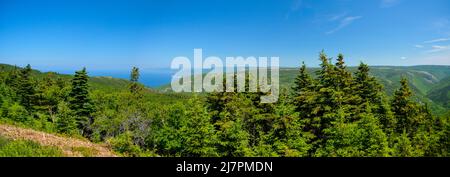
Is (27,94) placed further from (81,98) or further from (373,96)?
(373,96)

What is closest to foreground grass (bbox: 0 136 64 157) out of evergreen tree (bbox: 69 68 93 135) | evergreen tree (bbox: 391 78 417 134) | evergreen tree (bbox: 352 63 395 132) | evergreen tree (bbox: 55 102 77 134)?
evergreen tree (bbox: 352 63 395 132)

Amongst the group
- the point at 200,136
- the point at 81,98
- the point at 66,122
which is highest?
the point at 81,98

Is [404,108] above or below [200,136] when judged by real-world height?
above

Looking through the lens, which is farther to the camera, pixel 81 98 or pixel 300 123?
pixel 81 98

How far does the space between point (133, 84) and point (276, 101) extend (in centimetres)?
5795

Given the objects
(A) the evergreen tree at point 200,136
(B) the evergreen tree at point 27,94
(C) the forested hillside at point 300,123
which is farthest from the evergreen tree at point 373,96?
(B) the evergreen tree at point 27,94

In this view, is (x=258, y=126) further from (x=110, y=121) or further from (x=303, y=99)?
(x=110, y=121)

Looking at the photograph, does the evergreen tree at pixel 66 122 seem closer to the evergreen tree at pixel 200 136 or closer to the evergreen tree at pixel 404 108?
the evergreen tree at pixel 200 136

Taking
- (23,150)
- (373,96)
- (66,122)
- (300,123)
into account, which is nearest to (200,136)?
(300,123)

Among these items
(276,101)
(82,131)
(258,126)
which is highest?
(276,101)

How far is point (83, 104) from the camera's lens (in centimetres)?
5369

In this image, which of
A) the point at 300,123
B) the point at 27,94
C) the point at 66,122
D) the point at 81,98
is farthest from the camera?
the point at 27,94

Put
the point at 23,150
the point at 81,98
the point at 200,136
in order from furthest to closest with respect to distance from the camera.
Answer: the point at 81,98 → the point at 200,136 → the point at 23,150
